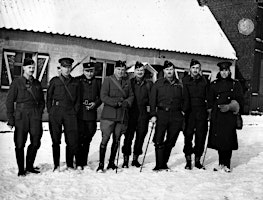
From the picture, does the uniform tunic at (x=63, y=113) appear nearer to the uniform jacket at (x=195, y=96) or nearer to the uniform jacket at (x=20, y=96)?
the uniform jacket at (x=20, y=96)

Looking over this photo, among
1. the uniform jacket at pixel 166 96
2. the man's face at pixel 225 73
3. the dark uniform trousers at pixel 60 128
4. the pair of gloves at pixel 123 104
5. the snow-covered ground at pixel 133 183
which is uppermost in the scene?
the man's face at pixel 225 73

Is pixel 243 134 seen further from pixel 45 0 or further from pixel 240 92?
pixel 45 0

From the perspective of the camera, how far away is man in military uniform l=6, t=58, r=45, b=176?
201 inches

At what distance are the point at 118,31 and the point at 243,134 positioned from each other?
6145 mm

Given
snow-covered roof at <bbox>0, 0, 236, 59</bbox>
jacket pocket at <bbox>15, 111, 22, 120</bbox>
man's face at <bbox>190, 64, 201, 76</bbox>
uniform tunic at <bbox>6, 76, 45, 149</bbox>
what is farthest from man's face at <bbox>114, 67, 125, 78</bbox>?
snow-covered roof at <bbox>0, 0, 236, 59</bbox>

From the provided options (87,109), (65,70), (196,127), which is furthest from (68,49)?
(196,127)

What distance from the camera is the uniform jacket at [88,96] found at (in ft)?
19.3

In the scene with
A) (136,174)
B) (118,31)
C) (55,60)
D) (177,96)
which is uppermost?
(118,31)

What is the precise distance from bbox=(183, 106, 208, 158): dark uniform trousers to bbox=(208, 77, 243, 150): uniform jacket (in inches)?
6.4

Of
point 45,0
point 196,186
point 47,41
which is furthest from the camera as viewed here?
point 45,0

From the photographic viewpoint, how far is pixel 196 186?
4.82 m

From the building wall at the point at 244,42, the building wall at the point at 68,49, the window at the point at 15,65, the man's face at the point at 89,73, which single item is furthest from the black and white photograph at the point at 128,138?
the building wall at the point at 244,42

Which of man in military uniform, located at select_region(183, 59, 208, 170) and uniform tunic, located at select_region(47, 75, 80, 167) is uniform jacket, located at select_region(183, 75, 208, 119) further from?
uniform tunic, located at select_region(47, 75, 80, 167)

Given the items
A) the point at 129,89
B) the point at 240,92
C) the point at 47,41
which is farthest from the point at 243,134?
the point at 47,41
